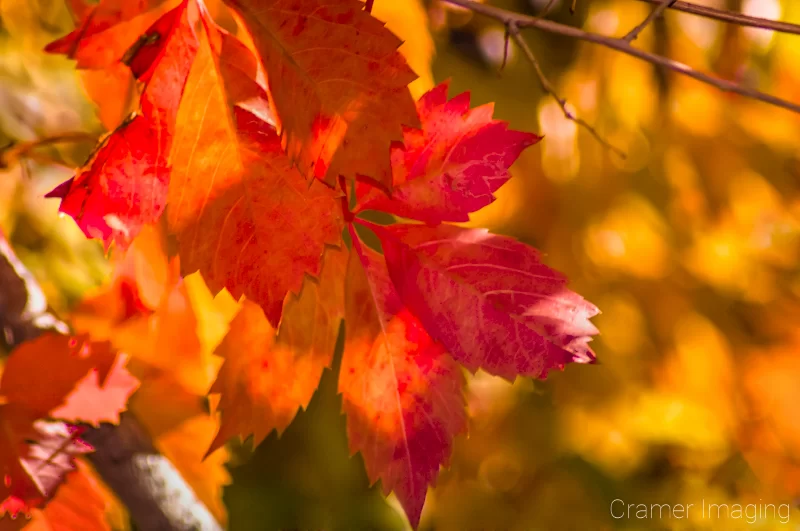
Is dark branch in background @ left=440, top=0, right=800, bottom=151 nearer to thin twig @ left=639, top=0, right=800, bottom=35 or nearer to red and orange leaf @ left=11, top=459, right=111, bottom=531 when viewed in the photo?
thin twig @ left=639, top=0, right=800, bottom=35

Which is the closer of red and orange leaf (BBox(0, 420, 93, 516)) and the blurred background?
red and orange leaf (BBox(0, 420, 93, 516))

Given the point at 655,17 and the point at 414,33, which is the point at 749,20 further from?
the point at 414,33

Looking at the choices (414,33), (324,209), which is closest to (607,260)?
(414,33)

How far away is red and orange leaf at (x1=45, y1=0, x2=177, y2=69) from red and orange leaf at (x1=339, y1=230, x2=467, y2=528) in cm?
14

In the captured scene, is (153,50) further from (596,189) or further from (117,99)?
(596,189)

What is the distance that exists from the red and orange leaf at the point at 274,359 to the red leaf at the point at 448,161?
0.05 metres

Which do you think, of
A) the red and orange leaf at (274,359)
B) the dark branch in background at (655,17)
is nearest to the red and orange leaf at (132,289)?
the red and orange leaf at (274,359)

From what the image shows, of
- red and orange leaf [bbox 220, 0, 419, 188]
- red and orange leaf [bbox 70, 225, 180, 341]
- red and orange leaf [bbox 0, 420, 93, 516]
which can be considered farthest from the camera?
red and orange leaf [bbox 70, 225, 180, 341]

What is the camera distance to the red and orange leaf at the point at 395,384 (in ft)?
0.91

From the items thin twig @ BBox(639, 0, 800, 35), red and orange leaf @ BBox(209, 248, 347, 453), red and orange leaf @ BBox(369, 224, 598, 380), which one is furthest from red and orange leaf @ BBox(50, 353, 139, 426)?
thin twig @ BBox(639, 0, 800, 35)

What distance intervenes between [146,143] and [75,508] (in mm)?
277

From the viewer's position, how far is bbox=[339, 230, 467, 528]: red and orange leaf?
0.91 feet

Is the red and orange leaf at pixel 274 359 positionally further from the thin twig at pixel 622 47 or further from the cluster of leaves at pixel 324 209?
the thin twig at pixel 622 47

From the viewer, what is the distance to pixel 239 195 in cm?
23
